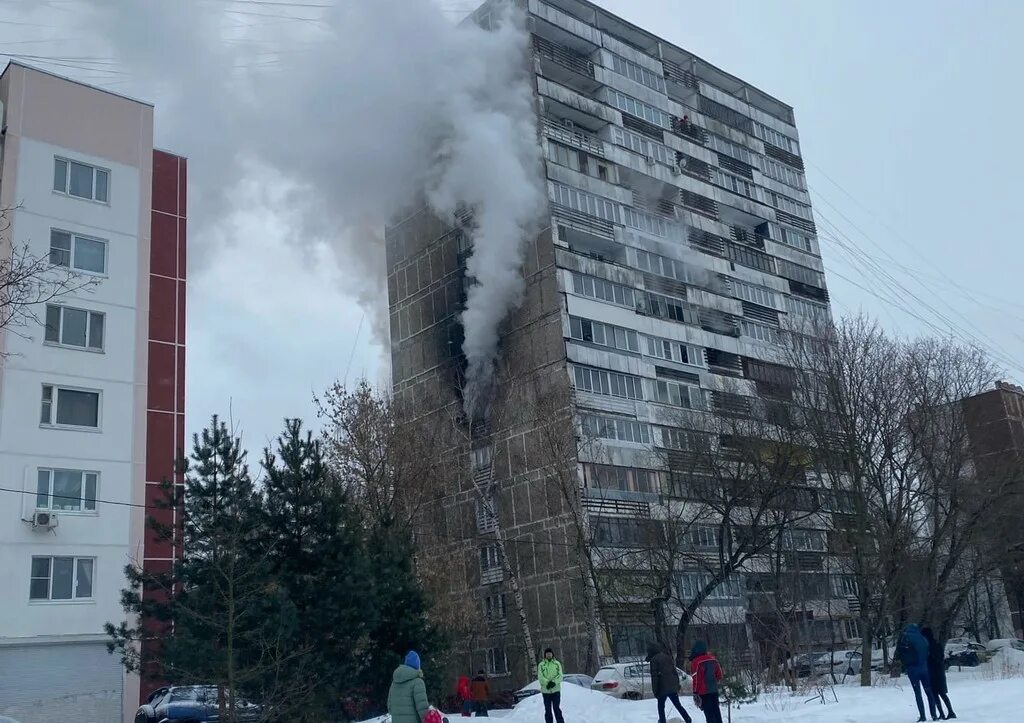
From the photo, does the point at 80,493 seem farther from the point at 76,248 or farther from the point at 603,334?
the point at 603,334

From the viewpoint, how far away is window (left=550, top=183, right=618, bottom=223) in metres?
53.7

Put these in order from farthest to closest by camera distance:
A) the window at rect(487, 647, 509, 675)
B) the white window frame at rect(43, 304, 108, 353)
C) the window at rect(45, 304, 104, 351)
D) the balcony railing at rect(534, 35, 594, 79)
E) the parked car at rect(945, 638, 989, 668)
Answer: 1. the balcony railing at rect(534, 35, 594, 79)
2. the window at rect(487, 647, 509, 675)
3. the parked car at rect(945, 638, 989, 668)
4. the window at rect(45, 304, 104, 351)
5. the white window frame at rect(43, 304, 108, 353)

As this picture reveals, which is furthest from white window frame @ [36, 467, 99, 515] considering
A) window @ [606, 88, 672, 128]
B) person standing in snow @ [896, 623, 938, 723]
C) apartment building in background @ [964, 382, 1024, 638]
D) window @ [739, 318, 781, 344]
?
window @ [739, 318, 781, 344]

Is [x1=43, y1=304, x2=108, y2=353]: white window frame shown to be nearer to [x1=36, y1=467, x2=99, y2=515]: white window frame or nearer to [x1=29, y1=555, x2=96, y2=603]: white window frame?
[x1=36, y1=467, x2=99, y2=515]: white window frame

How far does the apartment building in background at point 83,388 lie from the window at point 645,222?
89.9ft

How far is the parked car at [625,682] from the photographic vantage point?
3269cm

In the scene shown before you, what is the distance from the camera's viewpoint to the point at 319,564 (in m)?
19.8

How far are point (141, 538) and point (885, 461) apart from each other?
2463 centimetres

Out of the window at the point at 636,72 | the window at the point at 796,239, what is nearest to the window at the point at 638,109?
the window at the point at 636,72

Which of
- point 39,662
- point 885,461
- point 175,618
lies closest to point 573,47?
point 885,461

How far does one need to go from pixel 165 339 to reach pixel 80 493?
639 cm

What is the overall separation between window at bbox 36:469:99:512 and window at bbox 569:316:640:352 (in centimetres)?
2535

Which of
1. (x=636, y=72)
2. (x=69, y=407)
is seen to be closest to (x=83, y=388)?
(x=69, y=407)

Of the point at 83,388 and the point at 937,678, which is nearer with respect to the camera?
the point at 937,678
